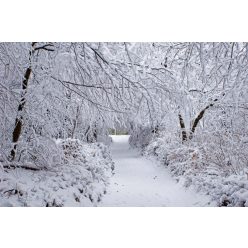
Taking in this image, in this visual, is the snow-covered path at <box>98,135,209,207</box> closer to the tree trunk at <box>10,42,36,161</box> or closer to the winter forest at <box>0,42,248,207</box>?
the winter forest at <box>0,42,248,207</box>

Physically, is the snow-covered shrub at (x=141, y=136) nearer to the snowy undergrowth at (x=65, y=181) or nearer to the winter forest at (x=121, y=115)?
the winter forest at (x=121, y=115)

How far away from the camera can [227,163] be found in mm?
3926

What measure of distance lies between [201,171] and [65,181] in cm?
159

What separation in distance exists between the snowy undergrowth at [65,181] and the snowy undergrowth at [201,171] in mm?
771

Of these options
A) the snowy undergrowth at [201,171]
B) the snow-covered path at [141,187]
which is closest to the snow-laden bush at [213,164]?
the snowy undergrowth at [201,171]

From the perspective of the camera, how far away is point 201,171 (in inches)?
160

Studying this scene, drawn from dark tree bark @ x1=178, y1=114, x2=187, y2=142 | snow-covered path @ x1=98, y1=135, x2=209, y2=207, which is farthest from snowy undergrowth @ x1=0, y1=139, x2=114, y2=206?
dark tree bark @ x1=178, y1=114, x2=187, y2=142

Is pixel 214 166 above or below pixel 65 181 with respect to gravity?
above

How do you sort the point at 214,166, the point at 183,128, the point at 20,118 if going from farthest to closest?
1. the point at 183,128
2. the point at 214,166
3. the point at 20,118

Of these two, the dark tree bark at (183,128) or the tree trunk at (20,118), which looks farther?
the dark tree bark at (183,128)

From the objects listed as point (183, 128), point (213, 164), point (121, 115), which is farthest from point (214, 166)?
point (121, 115)

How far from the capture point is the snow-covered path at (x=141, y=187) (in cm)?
378

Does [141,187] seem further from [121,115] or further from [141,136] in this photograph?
[121,115]
